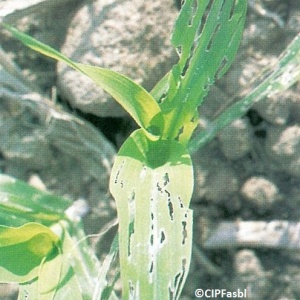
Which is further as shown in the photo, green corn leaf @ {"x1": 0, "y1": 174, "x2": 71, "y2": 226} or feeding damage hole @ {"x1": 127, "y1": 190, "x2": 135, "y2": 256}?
green corn leaf @ {"x1": 0, "y1": 174, "x2": 71, "y2": 226}

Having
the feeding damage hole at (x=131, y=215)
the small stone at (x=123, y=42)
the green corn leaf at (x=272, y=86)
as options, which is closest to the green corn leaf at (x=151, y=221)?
the feeding damage hole at (x=131, y=215)

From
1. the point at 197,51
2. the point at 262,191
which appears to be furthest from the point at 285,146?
the point at 197,51

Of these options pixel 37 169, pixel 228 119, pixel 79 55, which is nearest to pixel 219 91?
pixel 228 119

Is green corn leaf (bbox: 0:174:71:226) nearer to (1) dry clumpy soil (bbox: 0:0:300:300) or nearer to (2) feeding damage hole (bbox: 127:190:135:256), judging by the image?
(1) dry clumpy soil (bbox: 0:0:300:300)

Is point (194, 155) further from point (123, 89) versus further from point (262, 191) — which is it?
point (123, 89)

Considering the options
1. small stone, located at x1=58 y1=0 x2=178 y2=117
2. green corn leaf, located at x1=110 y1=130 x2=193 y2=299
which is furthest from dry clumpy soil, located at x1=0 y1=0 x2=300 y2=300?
green corn leaf, located at x1=110 y1=130 x2=193 y2=299

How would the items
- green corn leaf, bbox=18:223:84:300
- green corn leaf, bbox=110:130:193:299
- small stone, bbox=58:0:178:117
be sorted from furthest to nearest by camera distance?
small stone, bbox=58:0:178:117 → green corn leaf, bbox=18:223:84:300 → green corn leaf, bbox=110:130:193:299
